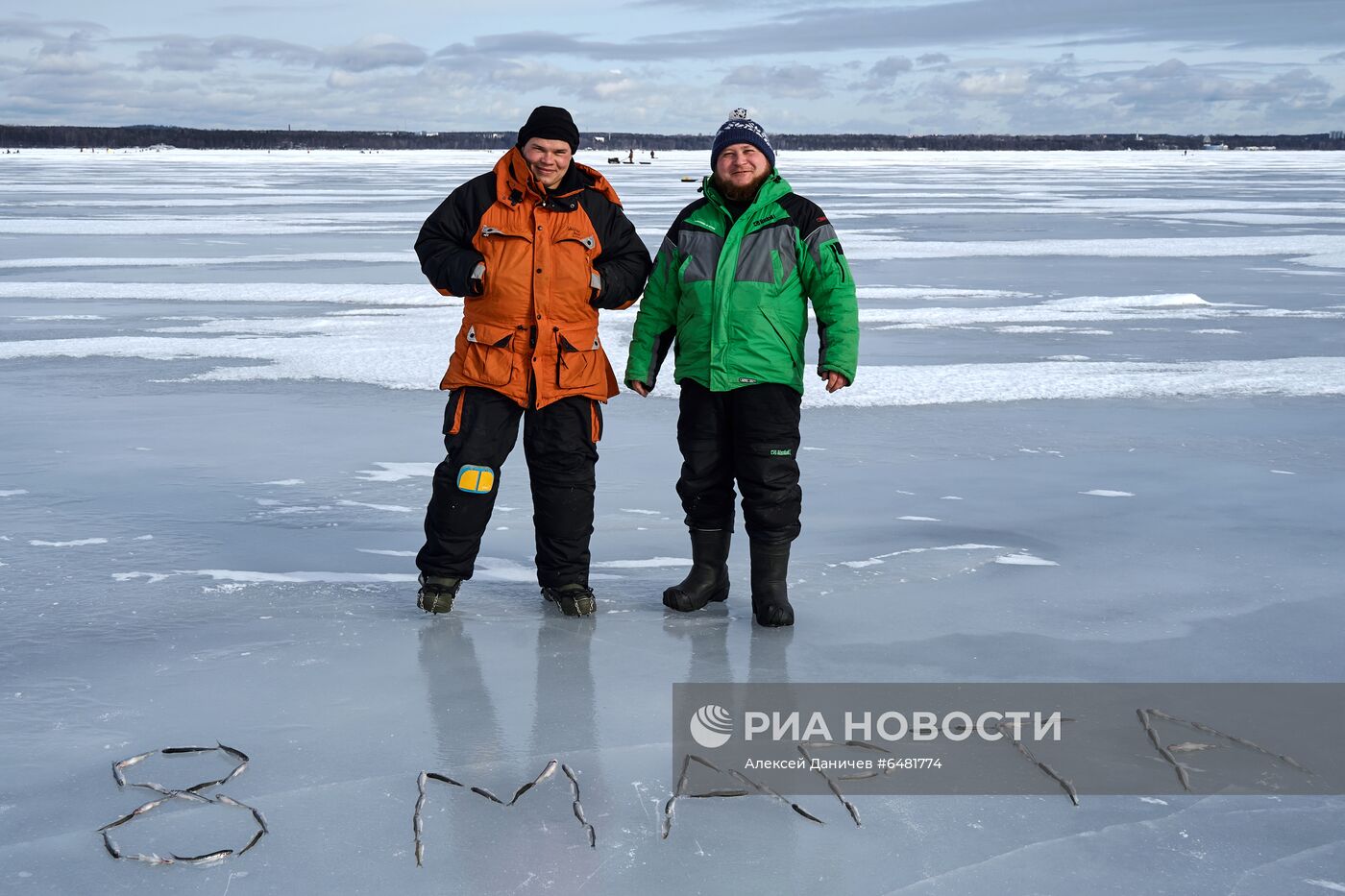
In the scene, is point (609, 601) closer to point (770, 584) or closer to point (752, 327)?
point (770, 584)

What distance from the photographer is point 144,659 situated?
11.2 ft

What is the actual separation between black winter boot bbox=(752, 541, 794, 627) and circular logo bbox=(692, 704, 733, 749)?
0.61 m

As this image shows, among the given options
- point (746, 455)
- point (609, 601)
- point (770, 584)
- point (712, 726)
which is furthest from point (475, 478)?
point (712, 726)

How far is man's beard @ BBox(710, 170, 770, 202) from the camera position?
11.8ft

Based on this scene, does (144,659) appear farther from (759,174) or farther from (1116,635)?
(1116,635)

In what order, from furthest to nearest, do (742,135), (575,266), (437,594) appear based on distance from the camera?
(437,594)
(575,266)
(742,135)

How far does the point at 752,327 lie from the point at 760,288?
0.34 ft

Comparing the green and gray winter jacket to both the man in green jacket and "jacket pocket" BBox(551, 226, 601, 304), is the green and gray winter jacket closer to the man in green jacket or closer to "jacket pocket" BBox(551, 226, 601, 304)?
the man in green jacket

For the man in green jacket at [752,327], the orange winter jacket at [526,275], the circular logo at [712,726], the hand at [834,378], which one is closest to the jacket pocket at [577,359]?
the orange winter jacket at [526,275]

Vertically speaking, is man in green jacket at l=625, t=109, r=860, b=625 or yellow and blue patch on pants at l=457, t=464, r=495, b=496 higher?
man in green jacket at l=625, t=109, r=860, b=625

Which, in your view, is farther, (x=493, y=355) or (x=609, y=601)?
(x=609, y=601)

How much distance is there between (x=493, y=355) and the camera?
3725 mm

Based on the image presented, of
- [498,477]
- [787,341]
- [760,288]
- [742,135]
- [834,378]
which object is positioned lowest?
[498,477]

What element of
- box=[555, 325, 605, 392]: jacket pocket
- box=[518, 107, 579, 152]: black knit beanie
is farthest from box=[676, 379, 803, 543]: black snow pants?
box=[518, 107, 579, 152]: black knit beanie
